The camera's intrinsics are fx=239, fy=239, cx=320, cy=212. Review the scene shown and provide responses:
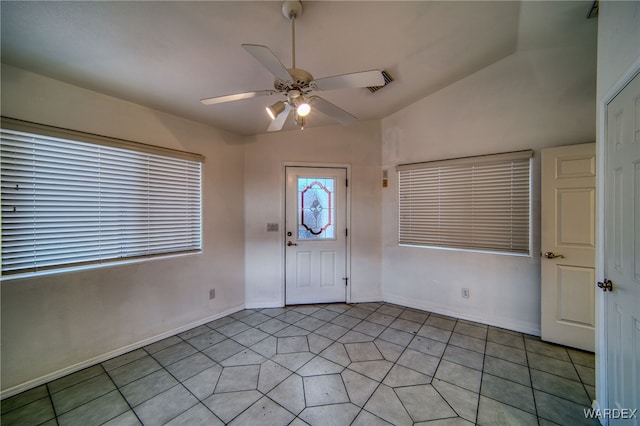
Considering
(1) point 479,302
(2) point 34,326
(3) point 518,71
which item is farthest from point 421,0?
(2) point 34,326

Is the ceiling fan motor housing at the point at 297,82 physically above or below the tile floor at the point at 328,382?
above

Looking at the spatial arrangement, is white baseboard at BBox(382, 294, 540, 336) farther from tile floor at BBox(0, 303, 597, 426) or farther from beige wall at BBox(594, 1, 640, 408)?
beige wall at BBox(594, 1, 640, 408)

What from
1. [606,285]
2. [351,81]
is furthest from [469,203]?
[351,81]

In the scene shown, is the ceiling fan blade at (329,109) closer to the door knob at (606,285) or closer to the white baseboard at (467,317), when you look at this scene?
the door knob at (606,285)

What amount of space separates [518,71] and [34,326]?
5026 millimetres

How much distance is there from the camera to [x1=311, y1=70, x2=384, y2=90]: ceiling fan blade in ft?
4.48

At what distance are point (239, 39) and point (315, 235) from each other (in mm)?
2453

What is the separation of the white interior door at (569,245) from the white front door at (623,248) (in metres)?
1.04

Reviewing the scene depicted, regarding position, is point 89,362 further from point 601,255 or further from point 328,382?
point 601,255

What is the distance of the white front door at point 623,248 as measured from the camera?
3.99 ft

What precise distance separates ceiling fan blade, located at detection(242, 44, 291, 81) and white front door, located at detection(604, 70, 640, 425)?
179cm

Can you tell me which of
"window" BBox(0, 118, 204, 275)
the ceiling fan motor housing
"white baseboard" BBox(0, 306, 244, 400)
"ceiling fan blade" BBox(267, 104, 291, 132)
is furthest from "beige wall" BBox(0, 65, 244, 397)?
the ceiling fan motor housing

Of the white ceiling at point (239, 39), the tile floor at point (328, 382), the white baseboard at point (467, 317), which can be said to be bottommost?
A: the tile floor at point (328, 382)

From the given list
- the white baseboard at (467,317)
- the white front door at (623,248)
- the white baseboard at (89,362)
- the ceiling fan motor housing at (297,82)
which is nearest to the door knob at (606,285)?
the white front door at (623,248)
